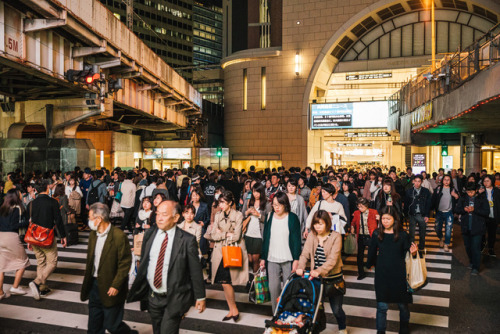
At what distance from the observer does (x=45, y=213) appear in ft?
21.8

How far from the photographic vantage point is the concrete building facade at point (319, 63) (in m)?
32.5

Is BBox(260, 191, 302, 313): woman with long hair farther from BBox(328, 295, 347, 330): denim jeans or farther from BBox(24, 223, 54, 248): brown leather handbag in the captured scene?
BBox(24, 223, 54, 248): brown leather handbag


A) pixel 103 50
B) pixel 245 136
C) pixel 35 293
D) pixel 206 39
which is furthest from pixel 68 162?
pixel 206 39

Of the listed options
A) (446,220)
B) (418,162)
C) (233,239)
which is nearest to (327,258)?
(233,239)

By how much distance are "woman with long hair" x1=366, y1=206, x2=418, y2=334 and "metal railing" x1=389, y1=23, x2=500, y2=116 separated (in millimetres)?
6876

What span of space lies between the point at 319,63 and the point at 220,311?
29.9 m

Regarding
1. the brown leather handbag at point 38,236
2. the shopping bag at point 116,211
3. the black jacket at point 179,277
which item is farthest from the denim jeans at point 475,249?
the shopping bag at point 116,211

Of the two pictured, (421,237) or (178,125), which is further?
(178,125)

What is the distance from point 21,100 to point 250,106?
68.0 ft

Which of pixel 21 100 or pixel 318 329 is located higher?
pixel 21 100

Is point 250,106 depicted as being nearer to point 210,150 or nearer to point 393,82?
point 210,150

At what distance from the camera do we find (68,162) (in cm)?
1706

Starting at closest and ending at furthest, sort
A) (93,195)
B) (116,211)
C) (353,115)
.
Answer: (116,211) < (93,195) < (353,115)

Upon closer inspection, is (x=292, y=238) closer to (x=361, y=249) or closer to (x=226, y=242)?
(x=226, y=242)
